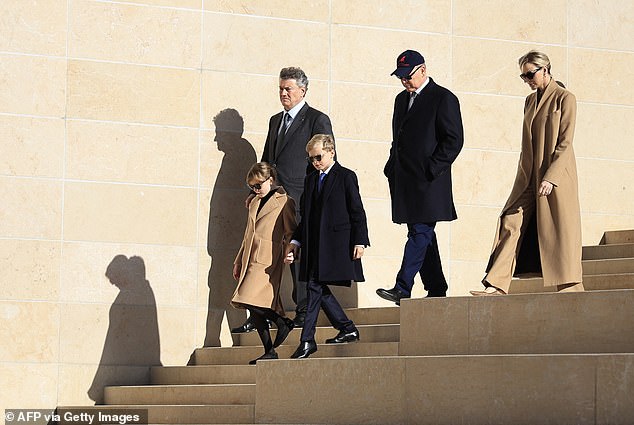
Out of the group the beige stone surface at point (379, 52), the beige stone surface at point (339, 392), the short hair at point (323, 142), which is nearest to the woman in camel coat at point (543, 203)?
the beige stone surface at point (339, 392)

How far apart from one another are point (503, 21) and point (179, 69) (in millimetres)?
3249

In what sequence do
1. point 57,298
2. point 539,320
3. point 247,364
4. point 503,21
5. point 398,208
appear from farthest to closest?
point 503,21
point 57,298
point 247,364
point 398,208
point 539,320

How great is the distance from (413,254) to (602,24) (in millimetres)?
5225

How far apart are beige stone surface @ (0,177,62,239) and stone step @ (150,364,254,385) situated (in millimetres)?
1513

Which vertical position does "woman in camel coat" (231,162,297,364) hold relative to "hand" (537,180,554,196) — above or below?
below

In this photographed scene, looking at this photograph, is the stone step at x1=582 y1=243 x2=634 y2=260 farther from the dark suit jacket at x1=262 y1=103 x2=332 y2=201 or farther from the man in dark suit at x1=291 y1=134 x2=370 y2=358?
the man in dark suit at x1=291 y1=134 x2=370 y2=358

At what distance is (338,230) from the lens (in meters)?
11.1

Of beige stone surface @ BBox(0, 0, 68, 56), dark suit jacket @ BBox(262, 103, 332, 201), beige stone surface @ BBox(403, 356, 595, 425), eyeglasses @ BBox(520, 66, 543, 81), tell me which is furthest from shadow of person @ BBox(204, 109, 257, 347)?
eyeglasses @ BBox(520, 66, 543, 81)

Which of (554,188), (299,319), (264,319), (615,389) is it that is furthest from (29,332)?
(615,389)

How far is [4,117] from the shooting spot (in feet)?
44.4

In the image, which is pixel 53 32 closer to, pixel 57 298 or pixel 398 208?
pixel 57 298

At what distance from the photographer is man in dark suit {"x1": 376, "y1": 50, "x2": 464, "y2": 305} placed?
1127 cm

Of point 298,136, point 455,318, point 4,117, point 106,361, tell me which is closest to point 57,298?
point 106,361

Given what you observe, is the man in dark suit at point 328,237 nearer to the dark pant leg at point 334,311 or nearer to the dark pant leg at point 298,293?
the dark pant leg at point 334,311
